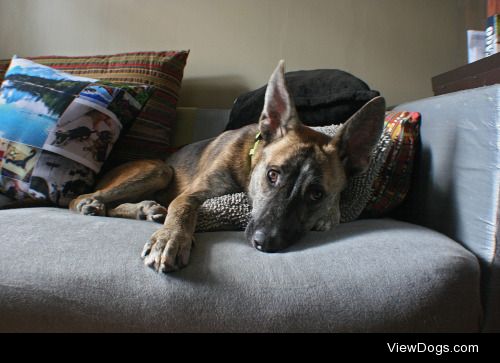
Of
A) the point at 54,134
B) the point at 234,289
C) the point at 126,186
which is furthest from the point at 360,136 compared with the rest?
the point at 54,134

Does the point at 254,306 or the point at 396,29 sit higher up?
the point at 396,29

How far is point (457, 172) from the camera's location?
4.75ft

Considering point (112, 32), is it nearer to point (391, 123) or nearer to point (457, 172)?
point (391, 123)

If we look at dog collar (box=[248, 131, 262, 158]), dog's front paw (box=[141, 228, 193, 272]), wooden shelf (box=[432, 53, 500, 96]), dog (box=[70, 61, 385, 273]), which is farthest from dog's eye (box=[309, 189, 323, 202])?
wooden shelf (box=[432, 53, 500, 96])

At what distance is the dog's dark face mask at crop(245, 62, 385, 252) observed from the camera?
4.61ft

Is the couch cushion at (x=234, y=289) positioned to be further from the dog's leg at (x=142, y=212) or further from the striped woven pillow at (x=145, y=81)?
the striped woven pillow at (x=145, y=81)

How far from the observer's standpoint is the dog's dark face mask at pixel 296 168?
1.41 meters

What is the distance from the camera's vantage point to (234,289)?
41.5 inches

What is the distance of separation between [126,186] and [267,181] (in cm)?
80

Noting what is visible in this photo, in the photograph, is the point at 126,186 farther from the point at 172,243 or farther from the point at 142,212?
the point at 172,243

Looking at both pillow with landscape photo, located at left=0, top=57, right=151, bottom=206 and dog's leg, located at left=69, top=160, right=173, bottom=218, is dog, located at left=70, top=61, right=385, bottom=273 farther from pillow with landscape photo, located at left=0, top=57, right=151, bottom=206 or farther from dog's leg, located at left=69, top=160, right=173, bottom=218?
pillow with landscape photo, located at left=0, top=57, right=151, bottom=206

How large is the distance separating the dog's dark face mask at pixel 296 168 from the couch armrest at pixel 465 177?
1.00 ft
